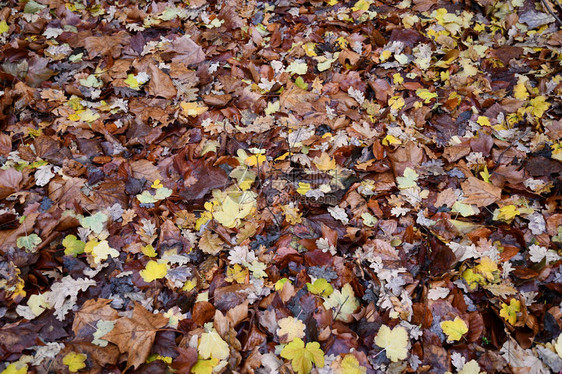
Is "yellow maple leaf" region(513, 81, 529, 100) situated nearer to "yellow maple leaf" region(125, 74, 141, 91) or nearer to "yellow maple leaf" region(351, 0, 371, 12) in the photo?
"yellow maple leaf" region(351, 0, 371, 12)

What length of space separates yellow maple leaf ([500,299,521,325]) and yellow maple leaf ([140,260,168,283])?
6.33 feet

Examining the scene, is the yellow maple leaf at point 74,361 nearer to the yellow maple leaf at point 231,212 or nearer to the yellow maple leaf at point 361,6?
the yellow maple leaf at point 231,212

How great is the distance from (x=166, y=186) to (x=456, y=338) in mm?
2036

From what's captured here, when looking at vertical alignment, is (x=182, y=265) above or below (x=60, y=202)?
below

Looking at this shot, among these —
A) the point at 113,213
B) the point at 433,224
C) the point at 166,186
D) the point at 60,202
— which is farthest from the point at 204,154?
the point at 433,224

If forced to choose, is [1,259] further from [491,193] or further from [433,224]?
[491,193]

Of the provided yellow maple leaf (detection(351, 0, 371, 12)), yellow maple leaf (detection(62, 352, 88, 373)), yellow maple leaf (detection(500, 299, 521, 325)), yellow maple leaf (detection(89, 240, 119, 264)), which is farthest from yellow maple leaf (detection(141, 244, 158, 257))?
yellow maple leaf (detection(351, 0, 371, 12))

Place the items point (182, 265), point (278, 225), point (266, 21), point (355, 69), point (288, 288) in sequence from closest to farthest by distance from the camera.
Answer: point (288, 288), point (182, 265), point (278, 225), point (355, 69), point (266, 21)

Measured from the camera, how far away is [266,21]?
3.83m

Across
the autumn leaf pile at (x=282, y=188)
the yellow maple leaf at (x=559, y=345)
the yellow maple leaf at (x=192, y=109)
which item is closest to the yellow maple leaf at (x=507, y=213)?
the autumn leaf pile at (x=282, y=188)

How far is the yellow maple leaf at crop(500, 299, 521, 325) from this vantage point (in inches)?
77.3

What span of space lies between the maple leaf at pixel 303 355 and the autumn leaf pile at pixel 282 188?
14 mm

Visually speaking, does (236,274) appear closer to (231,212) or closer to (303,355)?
(231,212)

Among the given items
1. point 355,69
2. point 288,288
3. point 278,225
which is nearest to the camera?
point 288,288
